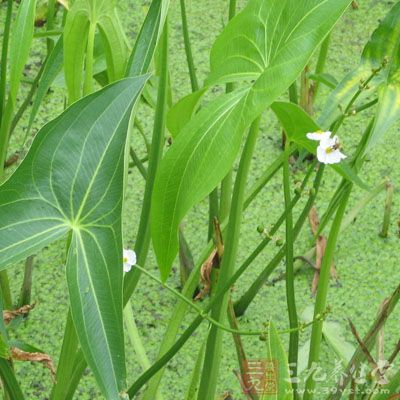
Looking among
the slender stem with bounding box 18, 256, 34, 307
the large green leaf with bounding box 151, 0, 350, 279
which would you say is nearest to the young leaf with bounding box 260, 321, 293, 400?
the large green leaf with bounding box 151, 0, 350, 279

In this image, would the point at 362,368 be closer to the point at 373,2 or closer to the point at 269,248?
the point at 269,248

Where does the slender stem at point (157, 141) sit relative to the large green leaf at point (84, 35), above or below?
below

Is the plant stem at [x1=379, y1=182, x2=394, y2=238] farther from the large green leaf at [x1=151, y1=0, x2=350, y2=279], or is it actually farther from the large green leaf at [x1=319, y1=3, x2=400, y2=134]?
the large green leaf at [x1=151, y1=0, x2=350, y2=279]

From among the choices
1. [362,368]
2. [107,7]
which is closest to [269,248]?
[362,368]

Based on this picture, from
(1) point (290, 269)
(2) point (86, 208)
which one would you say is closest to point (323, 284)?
(1) point (290, 269)

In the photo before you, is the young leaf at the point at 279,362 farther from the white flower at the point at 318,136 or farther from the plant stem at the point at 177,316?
the plant stem at the point at 177,316

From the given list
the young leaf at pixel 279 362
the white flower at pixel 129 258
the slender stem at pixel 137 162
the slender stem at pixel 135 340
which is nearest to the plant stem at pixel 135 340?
the slender stem at pixel 135 340

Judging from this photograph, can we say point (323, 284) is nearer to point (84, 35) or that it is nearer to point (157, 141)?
point (157, 141)
